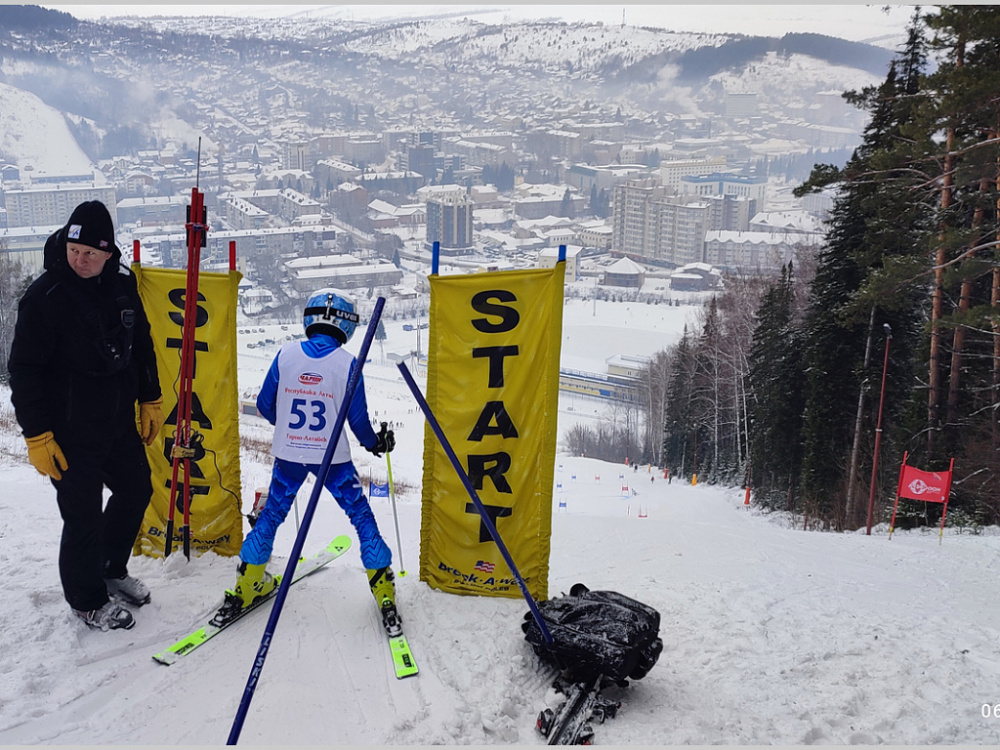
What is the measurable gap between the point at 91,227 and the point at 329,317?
1.36 m

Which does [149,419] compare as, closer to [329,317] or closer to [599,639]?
[329,317]

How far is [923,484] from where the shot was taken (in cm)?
1255

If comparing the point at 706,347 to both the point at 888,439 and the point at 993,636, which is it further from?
the point at 993,636

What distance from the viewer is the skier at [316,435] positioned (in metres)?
4.46

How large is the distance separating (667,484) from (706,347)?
918 cm

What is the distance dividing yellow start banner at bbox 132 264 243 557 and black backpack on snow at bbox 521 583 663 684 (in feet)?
9.07

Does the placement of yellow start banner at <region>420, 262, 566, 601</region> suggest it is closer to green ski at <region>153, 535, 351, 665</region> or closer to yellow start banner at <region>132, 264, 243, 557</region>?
green ski at <region>153, 535, 351, 665</region>

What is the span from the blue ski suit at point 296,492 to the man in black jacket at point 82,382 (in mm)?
796

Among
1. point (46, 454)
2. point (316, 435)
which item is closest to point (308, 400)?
→ point (316, 435)

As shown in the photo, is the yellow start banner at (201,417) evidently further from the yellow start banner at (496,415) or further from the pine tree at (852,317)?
the pine tree at (852,317)

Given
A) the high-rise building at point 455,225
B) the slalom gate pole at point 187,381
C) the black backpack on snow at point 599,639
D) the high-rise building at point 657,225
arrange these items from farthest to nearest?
1. the high-rise building at point 657,225
2. the high-rise building at point 455,225
3. the slalom gate pole at point 187,381
4. the black backpack on snow at point 599,639

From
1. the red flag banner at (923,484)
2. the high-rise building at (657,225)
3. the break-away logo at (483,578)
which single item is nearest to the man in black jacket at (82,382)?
the break-away logo at (483,578)

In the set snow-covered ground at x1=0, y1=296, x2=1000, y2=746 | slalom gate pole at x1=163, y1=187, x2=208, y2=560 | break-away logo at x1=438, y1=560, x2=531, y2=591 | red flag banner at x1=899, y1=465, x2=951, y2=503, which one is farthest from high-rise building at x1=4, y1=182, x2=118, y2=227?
break-away logo at x1=438, y1=560, x2=531, y2=591

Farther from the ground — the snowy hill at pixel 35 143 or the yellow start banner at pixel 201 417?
the snowy hill at pixel 35 143
